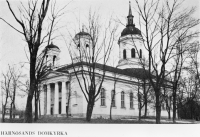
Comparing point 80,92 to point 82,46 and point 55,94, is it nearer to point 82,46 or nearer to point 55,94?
point 55,94

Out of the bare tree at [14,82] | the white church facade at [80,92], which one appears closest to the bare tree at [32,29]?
the bare tree at [14,82]

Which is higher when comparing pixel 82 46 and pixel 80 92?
pixel 82 46

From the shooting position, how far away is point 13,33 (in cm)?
1269

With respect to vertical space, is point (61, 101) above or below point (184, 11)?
below

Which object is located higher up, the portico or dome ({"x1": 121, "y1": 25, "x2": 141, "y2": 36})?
dome ({"x1": 121, "y1": 25, "x2": 141, "y2": 36})

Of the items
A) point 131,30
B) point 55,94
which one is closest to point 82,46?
point 131,30

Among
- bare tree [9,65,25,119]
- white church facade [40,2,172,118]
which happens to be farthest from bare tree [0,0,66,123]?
white church facade [40,2,172,118]

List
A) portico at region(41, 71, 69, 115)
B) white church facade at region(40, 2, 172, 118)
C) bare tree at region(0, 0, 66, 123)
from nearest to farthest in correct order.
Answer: bare tree at region(0, 0, 66, 123) → white church facade at region(40, 2, 172, 118) → portico at region(41, 71, 69, 115)

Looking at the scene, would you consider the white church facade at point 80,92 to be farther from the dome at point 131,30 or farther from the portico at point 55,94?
the dome at point 131,30

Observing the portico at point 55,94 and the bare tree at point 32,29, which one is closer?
the bare tree at point 32,29

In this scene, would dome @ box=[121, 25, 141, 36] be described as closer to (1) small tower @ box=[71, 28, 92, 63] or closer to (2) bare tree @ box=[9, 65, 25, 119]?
(1) small tower @ box=[71, 28, 92, 63]
